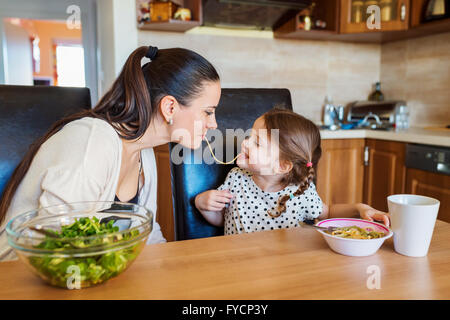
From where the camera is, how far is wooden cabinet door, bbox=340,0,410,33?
2.71m

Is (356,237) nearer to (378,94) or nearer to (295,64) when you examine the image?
(295,64)

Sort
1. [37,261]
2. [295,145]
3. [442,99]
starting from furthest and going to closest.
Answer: [442,99]
[295,145]
[37,261]

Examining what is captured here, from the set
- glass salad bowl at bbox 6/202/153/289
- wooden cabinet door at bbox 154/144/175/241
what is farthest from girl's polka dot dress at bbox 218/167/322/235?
wooden cabinet door at bbox 154/144/175/241

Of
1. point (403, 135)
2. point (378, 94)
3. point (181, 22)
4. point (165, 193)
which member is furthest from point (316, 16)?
point (165, 193)

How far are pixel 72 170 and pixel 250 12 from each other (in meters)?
2.15

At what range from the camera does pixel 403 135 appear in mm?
2377

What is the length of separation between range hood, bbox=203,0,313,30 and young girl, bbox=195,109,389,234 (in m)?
1.54

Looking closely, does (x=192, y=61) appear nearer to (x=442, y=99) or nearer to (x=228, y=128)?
(x=228, y=128)

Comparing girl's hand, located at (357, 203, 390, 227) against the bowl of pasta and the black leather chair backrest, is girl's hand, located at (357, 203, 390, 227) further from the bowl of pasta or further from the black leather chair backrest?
the black leather chair backrest

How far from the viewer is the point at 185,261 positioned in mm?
727

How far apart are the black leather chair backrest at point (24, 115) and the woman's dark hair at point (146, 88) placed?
8 centimetres

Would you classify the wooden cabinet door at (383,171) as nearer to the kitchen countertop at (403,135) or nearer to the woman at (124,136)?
the kitchen countertop at (403,135)

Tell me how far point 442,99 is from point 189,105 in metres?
2.27

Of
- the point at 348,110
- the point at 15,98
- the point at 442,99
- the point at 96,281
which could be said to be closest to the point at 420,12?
the point at 442,99
